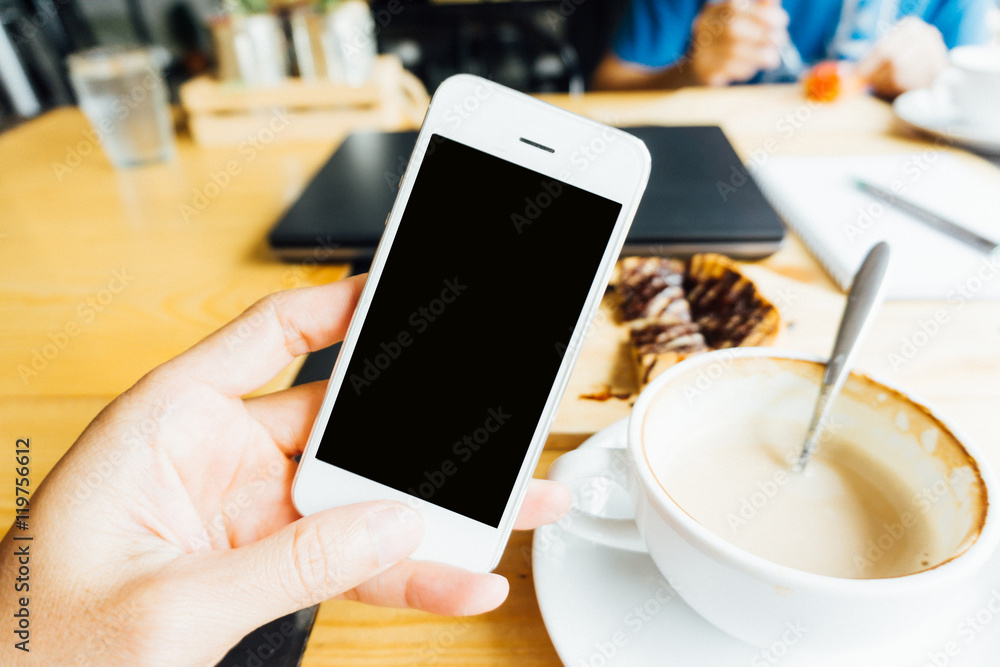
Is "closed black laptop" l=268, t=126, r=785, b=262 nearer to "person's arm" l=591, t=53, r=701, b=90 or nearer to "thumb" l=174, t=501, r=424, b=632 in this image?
"thumb" l=174, t=501, r=424, b=632

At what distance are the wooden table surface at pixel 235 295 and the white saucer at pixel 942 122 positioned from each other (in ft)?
0.09

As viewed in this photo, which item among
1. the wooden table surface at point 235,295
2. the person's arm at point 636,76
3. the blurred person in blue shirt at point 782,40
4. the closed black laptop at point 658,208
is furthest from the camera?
the person's arm at point 636,76

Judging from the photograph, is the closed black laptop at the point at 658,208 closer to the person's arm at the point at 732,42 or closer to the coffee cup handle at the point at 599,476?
the coffee cup handle at the point at 599,476

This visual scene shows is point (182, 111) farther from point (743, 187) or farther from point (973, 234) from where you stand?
point (973, 234)

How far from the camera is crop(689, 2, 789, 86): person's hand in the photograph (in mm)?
1117

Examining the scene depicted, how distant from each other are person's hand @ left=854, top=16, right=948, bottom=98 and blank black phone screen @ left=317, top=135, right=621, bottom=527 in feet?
3.22

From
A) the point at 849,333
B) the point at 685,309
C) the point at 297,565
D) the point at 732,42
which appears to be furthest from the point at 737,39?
the point at 297,565

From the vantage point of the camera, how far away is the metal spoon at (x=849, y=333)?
341mm

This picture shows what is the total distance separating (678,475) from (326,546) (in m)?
0.20

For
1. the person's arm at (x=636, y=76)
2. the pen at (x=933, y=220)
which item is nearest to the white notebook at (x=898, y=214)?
the pen at (x=933, y=220)

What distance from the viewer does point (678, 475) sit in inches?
13.6

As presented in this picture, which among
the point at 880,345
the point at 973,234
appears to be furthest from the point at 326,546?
the point at 973,234

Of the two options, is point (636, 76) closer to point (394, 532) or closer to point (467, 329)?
point (467, 329)

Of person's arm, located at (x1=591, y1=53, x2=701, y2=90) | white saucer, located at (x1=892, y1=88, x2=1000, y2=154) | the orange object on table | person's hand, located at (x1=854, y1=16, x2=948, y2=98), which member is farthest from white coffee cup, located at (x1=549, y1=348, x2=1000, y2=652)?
person's arm, located at (x1=591, y1=53, x2=701, y2=90)
